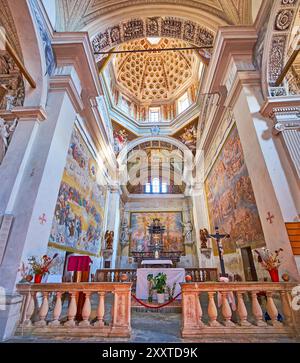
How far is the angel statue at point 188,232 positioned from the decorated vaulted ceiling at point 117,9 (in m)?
13.5

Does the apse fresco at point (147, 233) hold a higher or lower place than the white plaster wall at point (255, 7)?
lower

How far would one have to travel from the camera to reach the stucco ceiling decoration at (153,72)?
1582 cm

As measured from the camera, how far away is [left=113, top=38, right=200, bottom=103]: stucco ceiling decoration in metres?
15.8

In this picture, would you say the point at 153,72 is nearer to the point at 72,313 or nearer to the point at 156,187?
the point at 156,187

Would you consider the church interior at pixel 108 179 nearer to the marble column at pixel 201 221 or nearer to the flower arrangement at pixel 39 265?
the flower arrangement at pixel 39 265

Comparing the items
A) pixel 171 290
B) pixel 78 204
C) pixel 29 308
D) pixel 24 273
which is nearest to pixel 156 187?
pixel 78 204

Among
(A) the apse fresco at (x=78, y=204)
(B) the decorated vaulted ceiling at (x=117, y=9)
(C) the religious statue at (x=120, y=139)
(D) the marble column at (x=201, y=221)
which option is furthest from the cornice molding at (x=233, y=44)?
(C) the religious statue at (x=120, y=139)

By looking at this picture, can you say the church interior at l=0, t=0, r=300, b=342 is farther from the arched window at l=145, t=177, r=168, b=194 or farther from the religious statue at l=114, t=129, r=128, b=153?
the arched window at l=145, t=177, r=168, b=194

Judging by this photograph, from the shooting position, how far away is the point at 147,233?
54.7ft

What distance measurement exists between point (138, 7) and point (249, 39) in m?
5.18

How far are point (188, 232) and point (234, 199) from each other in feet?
30.6
